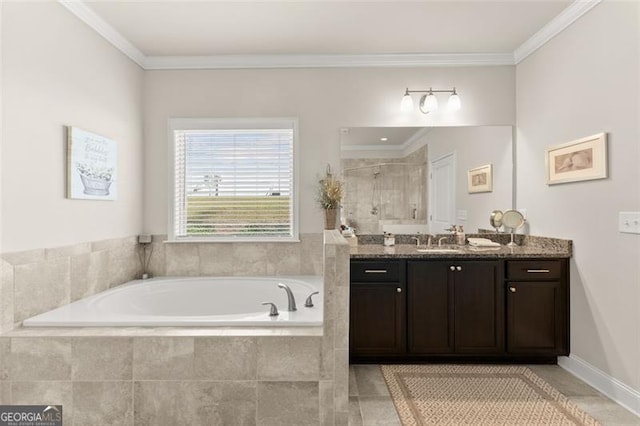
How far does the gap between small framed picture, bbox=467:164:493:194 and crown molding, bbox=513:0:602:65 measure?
1005mm

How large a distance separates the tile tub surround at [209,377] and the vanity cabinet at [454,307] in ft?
3.52

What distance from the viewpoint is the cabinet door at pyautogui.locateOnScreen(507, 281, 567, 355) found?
2680 mm

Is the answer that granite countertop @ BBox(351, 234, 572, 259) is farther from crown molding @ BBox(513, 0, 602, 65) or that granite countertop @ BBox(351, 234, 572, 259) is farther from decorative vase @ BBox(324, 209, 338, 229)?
crown molding @ BBox(513, 0, 602, 65)

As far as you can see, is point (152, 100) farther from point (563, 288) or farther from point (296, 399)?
point (563, 288)

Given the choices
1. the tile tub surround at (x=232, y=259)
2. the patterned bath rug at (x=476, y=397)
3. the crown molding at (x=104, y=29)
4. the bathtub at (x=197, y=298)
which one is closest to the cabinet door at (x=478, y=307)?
the patterned bath rug at (x=476, y=397)

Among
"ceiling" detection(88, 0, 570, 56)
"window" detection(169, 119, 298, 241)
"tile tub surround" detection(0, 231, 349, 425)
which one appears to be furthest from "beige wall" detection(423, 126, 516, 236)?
"tile tub surround" detection(0, 231, 349, 425)

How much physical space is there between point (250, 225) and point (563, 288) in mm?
2603

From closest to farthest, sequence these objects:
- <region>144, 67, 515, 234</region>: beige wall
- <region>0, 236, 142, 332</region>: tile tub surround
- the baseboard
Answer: <region>0, 236, 142, 332</region>: tile tub surround < the baseboard < <region>144, 67, 515, 234</region>: beige wall

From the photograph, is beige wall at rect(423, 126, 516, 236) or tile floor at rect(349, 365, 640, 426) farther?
beige wall at rect(423, 126, 516, 236)

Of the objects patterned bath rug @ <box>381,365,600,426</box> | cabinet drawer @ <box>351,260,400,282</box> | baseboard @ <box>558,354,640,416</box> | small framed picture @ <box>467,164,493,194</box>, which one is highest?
small framed picture @ <box>467,164,493,194</box>

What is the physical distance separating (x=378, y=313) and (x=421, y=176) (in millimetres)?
1307

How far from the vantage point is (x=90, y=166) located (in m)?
2.55

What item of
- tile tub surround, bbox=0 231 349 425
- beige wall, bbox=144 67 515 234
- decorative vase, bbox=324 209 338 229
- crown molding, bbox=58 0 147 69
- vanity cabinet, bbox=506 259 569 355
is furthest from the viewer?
beige wall, bbox=144 67 515 234

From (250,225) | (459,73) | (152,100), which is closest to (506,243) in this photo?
(459,73)
